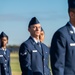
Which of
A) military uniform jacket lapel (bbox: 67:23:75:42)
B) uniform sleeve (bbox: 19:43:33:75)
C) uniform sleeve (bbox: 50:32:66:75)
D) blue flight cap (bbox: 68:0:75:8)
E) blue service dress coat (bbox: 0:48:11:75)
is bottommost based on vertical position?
blue service dress coat (bbox: 0:48:11:75)

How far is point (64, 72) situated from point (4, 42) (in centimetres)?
770

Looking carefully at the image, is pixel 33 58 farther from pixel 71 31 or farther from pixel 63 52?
pixel 63 52

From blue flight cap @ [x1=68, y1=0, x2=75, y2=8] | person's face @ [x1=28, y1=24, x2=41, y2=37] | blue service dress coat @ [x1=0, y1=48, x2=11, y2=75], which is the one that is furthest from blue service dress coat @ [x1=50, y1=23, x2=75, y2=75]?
blue service dress coat @ [x1=0, y1=48, x2=11, y2=75]

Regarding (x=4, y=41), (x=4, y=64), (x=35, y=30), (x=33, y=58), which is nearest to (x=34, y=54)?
(x=33, y=58)

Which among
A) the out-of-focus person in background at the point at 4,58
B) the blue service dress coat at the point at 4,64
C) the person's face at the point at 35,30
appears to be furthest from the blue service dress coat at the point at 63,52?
the blue service dress coat at the point at 4,64

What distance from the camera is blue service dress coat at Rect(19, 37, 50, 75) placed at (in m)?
11.9

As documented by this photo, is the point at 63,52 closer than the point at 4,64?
Yes

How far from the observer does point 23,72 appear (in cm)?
1198

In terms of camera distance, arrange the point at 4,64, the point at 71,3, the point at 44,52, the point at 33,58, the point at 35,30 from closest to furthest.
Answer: the point at 71,3, the point at 35,30, the point at 33,58, the point at 44,52, the point at 4,64

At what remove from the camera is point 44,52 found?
12477 millimetres

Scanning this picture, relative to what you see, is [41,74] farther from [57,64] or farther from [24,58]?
[57,64]

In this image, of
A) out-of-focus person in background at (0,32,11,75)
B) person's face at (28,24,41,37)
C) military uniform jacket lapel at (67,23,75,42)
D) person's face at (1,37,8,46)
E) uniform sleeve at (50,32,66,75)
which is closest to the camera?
uniform sleeve at (50,32,66,75)

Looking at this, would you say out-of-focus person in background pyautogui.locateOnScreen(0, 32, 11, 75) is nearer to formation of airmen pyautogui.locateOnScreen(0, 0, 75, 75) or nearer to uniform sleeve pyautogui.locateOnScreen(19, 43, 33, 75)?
formation of airmen pyautogui.locateOnScreen(0, 0, 75, 75)

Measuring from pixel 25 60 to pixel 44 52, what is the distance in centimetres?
72
